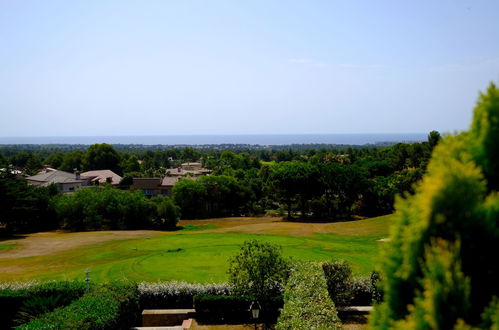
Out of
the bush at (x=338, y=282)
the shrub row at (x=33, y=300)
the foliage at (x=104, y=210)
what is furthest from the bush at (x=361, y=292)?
the foliage at (x=104, y=210)

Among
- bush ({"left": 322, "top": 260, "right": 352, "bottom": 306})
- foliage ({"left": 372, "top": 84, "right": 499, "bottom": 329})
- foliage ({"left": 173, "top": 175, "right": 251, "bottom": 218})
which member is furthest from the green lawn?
foliage ({"left": 372, "top": 84, "right": 499, "bottom": 329})

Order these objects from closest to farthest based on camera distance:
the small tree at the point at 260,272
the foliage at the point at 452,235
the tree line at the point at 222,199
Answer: the foliage at the point at 452,235
the small tree at the point at 260,272
the tree line at the point at 222,199

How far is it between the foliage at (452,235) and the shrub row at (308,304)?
22.8 ft

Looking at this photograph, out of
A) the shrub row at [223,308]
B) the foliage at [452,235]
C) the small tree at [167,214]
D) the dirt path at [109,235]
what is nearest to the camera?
the foliage at [452,235]

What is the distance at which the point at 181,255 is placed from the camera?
95.1 ft

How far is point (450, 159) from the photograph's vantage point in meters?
4.07

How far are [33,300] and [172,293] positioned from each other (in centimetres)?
620

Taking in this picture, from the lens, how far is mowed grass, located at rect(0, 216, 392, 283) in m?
25.0

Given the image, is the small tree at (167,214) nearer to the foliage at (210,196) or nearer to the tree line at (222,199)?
the tree line at (222,199)

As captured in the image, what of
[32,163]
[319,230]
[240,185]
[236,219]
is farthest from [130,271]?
[32,163]

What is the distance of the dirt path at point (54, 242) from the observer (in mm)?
33906

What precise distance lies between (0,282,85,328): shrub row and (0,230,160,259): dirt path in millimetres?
16475

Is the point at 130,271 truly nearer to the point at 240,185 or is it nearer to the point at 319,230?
the point at 319,230

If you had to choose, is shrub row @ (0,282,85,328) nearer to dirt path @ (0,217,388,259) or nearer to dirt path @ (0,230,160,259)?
dirt path @ (0,217,388,259)
